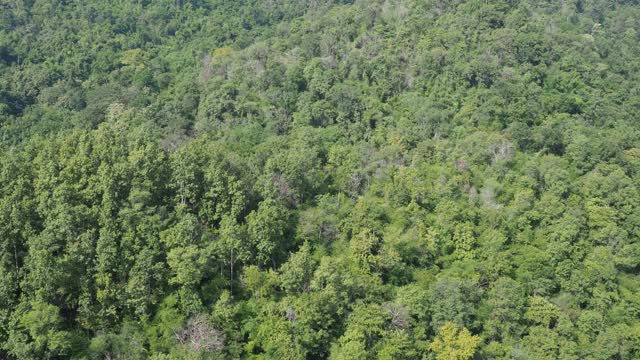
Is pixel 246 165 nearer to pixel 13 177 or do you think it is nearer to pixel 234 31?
pixel 13 177

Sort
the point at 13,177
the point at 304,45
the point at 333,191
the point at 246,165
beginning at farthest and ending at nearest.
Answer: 1. the point at 304,45
2. the point at 333,191
3. the point at 246,165
4. the point at 13,177

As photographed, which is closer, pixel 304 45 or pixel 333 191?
pixel 333 191

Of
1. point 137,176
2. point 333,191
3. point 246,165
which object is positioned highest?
point 137,176

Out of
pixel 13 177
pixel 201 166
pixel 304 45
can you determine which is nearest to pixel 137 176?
pixel 201 166

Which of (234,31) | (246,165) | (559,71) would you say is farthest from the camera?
(234,31)

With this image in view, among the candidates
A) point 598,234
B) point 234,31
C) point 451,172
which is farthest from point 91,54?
point 598,234

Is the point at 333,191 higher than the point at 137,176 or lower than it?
lower

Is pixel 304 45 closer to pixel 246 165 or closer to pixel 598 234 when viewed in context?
pixel 246 165
